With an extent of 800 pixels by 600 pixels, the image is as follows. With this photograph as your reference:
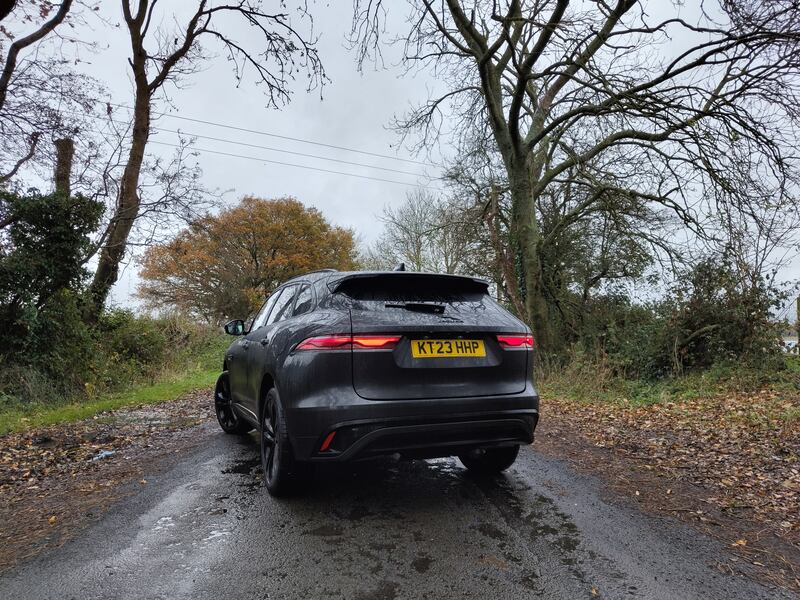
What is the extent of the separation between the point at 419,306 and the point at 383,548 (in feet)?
4.88

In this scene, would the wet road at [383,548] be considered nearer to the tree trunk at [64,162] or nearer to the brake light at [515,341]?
the brake light at [515,341]

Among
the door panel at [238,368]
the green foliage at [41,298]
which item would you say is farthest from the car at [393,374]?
the green foliage at [41,298]

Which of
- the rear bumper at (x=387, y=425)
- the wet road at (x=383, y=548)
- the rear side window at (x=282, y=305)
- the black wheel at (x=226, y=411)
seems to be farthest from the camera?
the black wheel at (x=226, y=411)

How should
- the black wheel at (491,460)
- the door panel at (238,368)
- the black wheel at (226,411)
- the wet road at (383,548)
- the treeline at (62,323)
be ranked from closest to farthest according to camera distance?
1. the wet road at (383,548)
2. the black wheel at (491,460)
3. the door panel at (238,368)
4. the black wheel at (226,411)
5. the treeline at (62,323)

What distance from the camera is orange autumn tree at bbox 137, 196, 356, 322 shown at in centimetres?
2966

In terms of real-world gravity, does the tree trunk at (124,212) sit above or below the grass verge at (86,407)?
above

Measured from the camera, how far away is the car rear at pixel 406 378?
3.05 m

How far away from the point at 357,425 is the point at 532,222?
1055 centimetres

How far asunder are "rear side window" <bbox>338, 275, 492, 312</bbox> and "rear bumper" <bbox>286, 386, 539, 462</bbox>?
650 mm

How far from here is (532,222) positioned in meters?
12.5

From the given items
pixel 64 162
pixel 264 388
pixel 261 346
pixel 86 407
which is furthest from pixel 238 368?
pixel 64 162

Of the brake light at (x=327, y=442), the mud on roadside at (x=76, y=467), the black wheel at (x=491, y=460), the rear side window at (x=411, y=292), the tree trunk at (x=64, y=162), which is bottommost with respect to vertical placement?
the mud on roadside at (x=76, y=467)

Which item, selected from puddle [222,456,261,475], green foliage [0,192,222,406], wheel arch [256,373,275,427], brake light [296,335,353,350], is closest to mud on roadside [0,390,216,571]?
puddle [222,456,261,475]

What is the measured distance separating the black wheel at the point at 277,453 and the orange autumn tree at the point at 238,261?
25.6 meters
